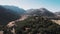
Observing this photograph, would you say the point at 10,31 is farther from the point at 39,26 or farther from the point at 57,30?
the point at 57,30

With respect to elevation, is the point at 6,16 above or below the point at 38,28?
above

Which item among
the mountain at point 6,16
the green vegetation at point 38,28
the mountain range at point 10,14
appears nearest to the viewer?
the green vegetation at point 38,28

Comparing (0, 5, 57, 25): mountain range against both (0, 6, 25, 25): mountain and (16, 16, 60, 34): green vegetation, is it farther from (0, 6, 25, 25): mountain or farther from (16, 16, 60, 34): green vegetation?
(16, 16, 60, 34): green vegetation

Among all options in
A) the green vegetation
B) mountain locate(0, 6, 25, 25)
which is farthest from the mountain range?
the green vegetation

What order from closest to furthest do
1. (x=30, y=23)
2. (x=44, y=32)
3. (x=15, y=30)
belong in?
(x=44, y=32)
(x=15, y=30)
(x=30, y=23)

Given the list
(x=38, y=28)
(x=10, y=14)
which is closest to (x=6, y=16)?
(x=10, y=14)

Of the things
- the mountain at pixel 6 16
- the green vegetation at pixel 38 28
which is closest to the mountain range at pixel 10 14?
the mountain at pixel 6 16

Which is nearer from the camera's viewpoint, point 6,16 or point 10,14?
point 6,16

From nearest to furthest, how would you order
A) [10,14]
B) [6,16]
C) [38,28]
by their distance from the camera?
1. [38,28]
2. [6,16]
3. [10,14]

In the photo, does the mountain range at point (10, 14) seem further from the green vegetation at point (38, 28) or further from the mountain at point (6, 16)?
the green vegetation at point (38, 28)

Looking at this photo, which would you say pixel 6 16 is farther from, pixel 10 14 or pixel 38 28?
pixel 38 28

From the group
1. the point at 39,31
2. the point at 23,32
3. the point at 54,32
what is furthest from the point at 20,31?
the point at 54,32
